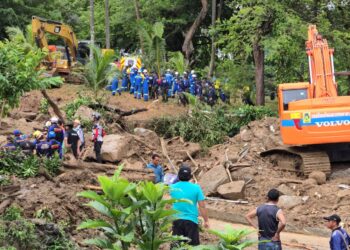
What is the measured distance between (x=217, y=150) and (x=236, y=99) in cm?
1188

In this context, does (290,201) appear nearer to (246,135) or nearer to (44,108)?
(246,135)

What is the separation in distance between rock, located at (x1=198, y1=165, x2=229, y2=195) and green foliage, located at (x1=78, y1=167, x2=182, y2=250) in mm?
12156

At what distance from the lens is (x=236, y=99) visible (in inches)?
1304

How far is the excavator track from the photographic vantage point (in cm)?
Answer: 1797

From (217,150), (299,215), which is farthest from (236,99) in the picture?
(299,215)

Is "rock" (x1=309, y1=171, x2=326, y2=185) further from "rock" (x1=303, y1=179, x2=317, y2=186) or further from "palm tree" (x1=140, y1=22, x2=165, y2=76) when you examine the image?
"palm tree" (x1=140, y1=22, x2=165, y2=76)

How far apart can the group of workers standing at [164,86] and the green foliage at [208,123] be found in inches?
82.4

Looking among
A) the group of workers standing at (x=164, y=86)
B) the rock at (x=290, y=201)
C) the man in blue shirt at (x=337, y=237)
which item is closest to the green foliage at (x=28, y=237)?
the man in blue shirt at (x=337, y=237)

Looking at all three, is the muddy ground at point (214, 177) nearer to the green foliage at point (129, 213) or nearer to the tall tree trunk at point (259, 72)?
the tall tree trunk at point (259, 72)

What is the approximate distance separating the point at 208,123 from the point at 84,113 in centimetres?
447

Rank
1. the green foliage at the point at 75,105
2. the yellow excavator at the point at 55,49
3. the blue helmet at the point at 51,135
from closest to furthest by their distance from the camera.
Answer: the blue helmet at the point at 51,135 < the green foliage at the point at 75,105 < the yellow excavator at the point at 55,49

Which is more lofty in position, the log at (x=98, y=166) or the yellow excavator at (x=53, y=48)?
the yellow excavator at (x=53, y=48)

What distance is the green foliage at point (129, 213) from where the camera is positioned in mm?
5410

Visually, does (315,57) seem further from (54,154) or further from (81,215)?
(81,215)
